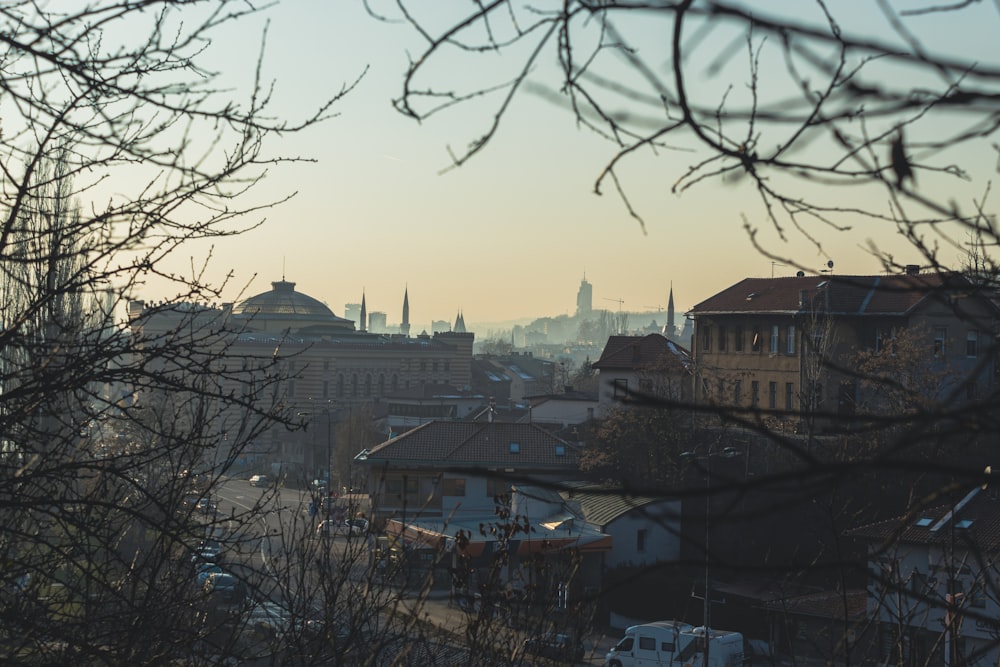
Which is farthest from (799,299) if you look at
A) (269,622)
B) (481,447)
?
(269,622)

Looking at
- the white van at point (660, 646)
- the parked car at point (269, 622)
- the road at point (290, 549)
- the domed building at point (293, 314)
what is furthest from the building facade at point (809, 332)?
the domed building at point (293, 314)

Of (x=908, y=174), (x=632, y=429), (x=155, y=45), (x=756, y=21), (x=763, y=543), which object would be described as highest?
(x=155, y=45)

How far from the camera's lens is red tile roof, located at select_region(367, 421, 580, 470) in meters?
31.5

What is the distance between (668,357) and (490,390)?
134 ft

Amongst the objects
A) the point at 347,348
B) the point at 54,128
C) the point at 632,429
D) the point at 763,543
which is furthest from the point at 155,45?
the point at 347,348

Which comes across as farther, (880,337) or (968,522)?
(880,337)

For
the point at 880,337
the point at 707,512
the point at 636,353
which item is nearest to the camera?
the point at 707,512

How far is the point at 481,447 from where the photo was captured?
1288 inches

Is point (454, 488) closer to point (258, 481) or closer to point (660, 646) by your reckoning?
point (660, 646)

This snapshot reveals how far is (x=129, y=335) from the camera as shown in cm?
477

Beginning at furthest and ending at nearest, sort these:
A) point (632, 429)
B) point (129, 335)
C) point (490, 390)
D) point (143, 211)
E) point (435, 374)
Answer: point (490, 390)
point (435, 374)
point (632, 429)
point (129, 335)
point (143, 211)

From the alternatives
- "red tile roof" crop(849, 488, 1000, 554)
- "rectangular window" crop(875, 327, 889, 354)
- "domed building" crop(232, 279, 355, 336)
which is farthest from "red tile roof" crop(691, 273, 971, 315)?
"domed building" crop(232, 279, 355, 336)

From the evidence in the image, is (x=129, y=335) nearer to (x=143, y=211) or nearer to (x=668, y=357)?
(x=143, y=211)

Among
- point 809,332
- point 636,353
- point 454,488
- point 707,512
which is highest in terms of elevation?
point 809,332
